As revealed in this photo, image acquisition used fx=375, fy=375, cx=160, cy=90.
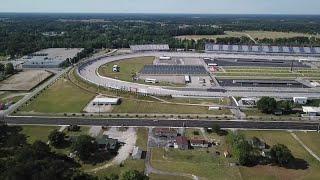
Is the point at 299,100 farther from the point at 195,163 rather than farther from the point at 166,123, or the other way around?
the point at 195,163

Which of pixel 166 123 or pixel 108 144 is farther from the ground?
pixel 108 144

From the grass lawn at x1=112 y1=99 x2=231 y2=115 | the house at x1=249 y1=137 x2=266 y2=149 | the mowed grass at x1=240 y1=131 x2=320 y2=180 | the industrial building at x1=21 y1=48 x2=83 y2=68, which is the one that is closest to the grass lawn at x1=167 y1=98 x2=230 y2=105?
the grass lawn at x1=112 y1=99 x2=231 y2=115

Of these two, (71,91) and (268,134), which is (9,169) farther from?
(71,91)

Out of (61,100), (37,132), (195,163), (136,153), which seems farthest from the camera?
(61,100)

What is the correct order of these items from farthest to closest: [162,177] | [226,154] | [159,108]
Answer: [159,108] → [226,154] → [162,177]

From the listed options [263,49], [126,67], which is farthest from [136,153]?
[263,49]

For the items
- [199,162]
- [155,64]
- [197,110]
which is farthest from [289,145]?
[155,64]
